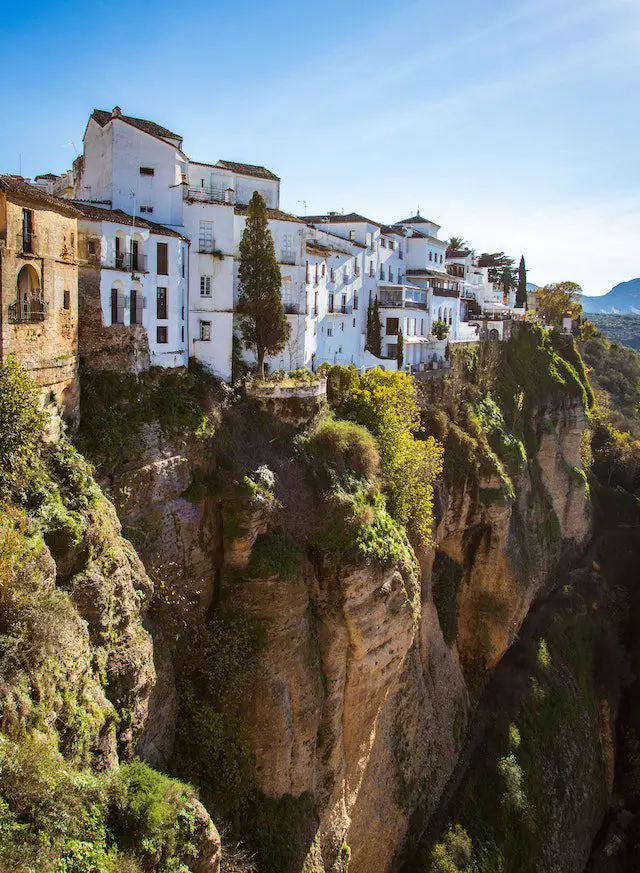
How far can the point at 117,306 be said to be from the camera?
827 inches

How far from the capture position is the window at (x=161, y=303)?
22875mm

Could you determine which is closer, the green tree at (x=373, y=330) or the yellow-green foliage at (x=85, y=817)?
the yellow-green foliage at (x=85, y=817)

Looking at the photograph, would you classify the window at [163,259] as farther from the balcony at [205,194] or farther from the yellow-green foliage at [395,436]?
the yellow-green foliage at [395,436]

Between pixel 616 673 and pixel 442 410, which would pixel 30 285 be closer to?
pixel 442 410

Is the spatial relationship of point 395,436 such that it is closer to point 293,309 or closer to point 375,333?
point 293,309

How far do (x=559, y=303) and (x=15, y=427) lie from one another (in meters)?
60.1

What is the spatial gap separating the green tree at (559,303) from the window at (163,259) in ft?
159

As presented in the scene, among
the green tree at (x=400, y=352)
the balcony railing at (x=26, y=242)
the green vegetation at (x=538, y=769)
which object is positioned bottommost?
the green vegetation at (x=538, y=769)

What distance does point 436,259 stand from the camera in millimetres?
48594

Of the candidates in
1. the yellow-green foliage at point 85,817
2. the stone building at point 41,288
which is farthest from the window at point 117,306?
the yellow-green foliage at point 85,817

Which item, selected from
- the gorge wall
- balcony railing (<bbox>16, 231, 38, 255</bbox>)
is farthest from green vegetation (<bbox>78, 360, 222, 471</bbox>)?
balcony railing (<bbox>16, 231, 38, 255</bbox>)

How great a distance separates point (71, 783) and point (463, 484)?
974 inches

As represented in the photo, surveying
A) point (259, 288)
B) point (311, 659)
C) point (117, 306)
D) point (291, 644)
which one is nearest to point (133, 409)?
point (117, 306)

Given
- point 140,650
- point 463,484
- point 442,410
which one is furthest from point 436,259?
point 140,650
